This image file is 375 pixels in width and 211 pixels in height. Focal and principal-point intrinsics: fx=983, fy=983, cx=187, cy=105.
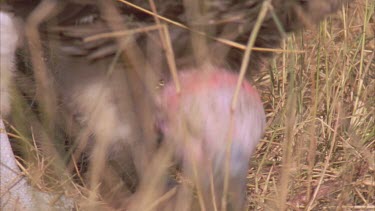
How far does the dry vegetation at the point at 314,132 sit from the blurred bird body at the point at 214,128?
7 cm

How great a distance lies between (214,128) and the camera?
6.40 ft

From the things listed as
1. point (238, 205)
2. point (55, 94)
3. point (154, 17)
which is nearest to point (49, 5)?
point (154, 17)

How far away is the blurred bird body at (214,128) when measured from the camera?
6.33 feet

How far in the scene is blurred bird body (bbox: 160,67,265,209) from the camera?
75.9 inches

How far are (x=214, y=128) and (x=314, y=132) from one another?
315mm

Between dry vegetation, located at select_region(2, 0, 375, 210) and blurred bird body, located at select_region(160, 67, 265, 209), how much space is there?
0.25ft

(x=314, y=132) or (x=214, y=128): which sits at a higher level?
(x=214, y=128)

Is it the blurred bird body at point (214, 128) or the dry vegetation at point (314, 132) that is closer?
the blurred bird body at point (214, 128)

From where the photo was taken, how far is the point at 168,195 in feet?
6.73

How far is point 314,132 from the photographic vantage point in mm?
2168

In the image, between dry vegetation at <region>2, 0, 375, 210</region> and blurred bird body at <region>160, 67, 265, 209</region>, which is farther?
dry vegetation at <region>2, 0, 375, 210</region>

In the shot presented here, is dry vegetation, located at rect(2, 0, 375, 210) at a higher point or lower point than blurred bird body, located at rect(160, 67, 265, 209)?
lower

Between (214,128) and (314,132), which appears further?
(314,132)

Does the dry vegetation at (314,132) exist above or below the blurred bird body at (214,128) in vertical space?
below
